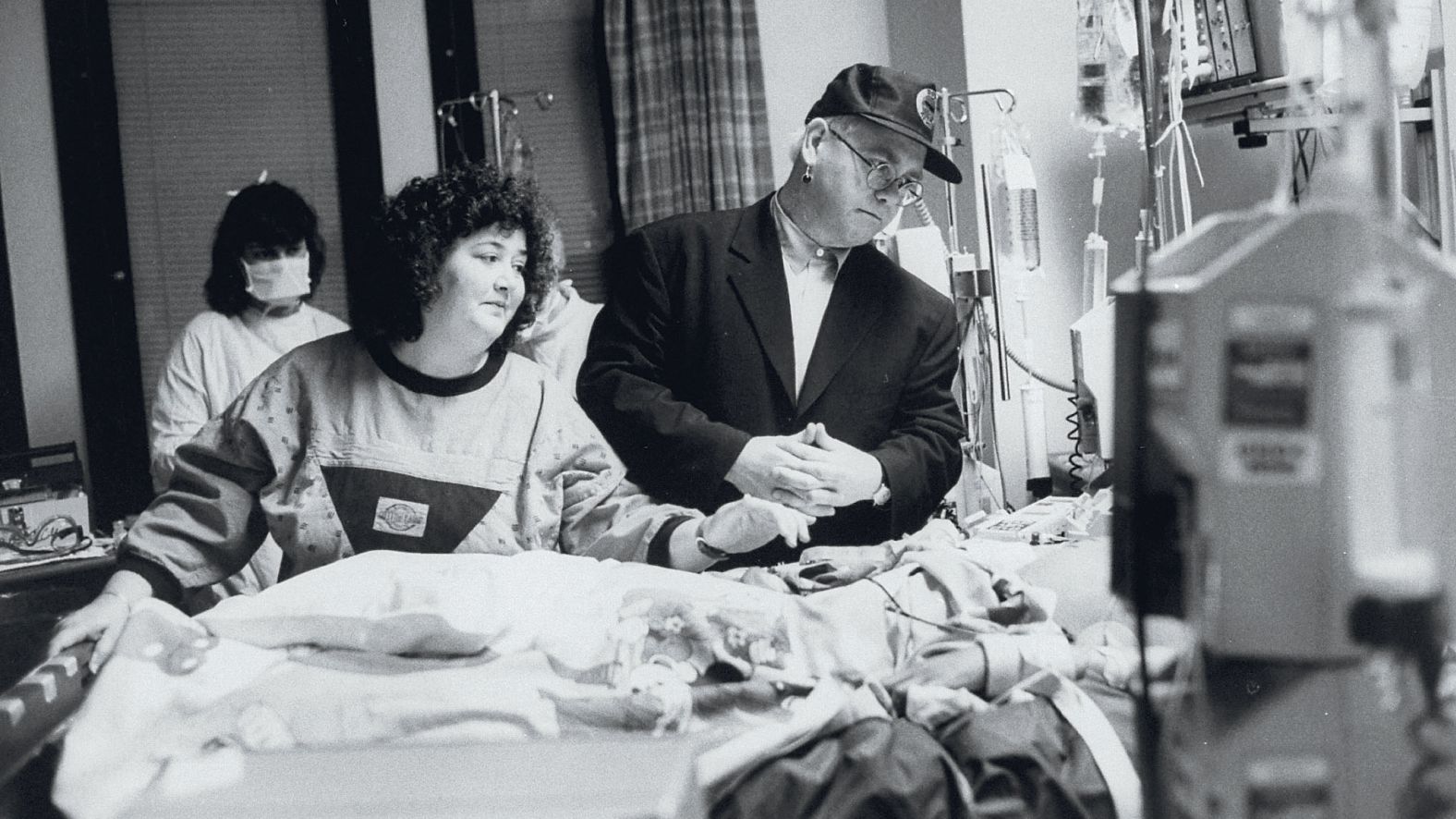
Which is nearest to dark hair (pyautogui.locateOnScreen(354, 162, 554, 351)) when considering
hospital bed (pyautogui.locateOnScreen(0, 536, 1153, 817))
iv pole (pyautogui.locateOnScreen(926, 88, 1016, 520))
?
iv pole (pyautogui.locateOnScreen(926, 88, 1016, 520))

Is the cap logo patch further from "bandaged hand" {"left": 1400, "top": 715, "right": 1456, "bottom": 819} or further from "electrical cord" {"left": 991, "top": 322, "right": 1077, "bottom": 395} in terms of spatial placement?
"bandaged hand" {"left": 1400, "top": 715, "right": 1456, "bottom": 819}

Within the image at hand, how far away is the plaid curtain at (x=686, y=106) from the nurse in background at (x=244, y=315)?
463mm

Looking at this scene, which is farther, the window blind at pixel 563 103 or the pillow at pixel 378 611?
the window blind at pixel 563 103

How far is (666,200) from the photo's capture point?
5.57ft

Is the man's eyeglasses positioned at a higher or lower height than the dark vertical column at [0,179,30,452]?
higher

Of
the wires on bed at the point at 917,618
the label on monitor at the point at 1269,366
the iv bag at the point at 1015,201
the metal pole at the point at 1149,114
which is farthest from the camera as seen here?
the iv bag at the point at 1015,201

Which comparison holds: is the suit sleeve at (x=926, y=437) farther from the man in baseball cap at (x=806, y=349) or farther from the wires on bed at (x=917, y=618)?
the wires on bed at (x=917, y=618)

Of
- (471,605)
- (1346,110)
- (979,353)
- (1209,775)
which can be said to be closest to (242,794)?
(471,605)

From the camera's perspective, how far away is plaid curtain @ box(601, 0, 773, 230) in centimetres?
166

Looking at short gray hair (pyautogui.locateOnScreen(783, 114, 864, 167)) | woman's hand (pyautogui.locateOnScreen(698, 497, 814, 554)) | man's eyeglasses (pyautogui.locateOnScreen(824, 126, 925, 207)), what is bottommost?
woman's hand (pyautogui.locateOnScreen(698, 497, 814, 554))

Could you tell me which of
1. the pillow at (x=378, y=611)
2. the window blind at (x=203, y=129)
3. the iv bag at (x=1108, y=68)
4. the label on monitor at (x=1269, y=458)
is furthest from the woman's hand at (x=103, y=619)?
the iv bag at (x=1108, y=68)

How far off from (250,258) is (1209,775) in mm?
1547

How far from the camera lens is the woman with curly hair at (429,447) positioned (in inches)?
61.4

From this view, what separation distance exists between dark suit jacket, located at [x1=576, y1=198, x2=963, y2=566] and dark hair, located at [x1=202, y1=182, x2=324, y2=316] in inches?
18.8
